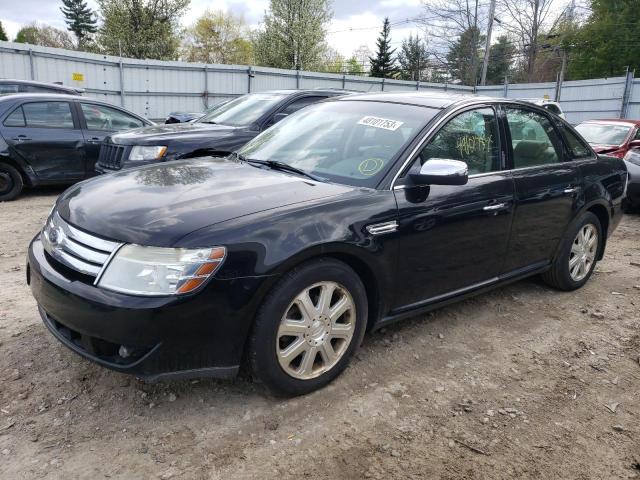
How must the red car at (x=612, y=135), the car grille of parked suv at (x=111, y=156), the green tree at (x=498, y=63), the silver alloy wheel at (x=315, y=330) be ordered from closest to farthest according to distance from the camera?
the silver alloy wheel at (x=315, y=330), the car grille of parked suv at (x=111, y=156), the red car at (x=612, y=135), the green tree at (x=498, y=63)

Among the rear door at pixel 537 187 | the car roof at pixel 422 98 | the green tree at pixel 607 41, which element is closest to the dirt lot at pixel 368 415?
the rear door at pixel 537 187

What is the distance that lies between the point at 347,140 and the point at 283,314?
1.40m

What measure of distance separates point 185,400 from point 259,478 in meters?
0.73

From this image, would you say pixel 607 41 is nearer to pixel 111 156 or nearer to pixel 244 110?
pixel 244 110

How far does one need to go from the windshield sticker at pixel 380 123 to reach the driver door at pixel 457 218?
272 mm

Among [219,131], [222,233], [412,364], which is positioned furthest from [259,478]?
[219,131]

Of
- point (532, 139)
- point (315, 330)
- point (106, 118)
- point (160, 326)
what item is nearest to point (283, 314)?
point (315, 330)

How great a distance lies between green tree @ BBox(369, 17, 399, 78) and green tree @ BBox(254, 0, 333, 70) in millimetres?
16512

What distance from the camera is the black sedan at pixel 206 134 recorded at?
622cm

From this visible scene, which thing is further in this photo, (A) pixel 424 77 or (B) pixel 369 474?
(A) pixel 424 77

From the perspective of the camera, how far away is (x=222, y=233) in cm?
248

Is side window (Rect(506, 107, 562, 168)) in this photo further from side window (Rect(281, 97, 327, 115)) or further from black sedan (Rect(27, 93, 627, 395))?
side window (Rect(281, 97, 327, 115))

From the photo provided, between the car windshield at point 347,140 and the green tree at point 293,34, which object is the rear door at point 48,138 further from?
the green tree at point 293,34

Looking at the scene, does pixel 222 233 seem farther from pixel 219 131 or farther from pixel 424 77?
pixel 424 77
